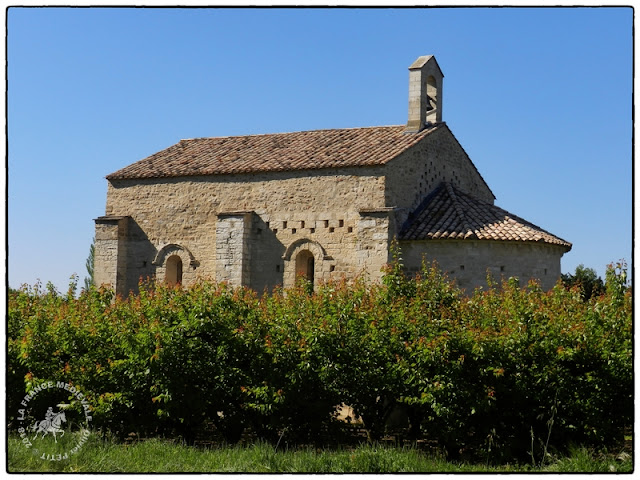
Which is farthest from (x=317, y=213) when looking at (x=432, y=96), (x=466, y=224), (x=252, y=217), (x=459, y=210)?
(x=432, y=96)

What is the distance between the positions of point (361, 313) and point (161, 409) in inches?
118

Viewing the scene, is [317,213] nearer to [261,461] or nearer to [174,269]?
[174,269]

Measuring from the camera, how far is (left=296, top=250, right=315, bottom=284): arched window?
21422 millimetres

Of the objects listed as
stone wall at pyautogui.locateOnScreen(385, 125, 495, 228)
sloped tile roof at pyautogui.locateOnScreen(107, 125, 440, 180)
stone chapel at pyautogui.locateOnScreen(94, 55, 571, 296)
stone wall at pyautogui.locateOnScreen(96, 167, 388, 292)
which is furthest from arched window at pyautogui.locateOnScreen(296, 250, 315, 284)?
stone wall at pyautogui.locateOnScreen(385, 125, 495, 228)

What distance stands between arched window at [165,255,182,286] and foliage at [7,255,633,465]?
11.2 metres

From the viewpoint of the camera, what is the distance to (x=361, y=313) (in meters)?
10.8

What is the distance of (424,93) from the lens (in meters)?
23.3

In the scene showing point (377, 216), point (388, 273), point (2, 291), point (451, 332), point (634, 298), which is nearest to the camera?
point (2, 291)

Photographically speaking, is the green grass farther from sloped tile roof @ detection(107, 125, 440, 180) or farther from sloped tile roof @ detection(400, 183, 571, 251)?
sloped tile roof @ detection(107, 125, 440, 180)

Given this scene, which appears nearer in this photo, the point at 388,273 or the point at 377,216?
the point at 388,273

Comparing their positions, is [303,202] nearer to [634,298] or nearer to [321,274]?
[321,274]

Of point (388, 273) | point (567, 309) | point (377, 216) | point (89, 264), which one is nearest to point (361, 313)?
point (388, 273)

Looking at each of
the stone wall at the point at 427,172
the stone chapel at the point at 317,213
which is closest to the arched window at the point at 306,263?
the stone chapel at the point at 317,213

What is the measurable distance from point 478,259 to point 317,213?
4.56 meters
